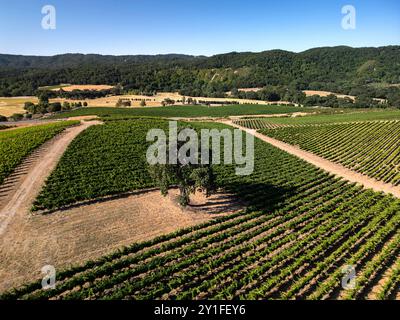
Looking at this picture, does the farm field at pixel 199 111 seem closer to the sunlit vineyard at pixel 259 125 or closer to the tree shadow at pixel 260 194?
the sunlit vineyard at pixel 259 125

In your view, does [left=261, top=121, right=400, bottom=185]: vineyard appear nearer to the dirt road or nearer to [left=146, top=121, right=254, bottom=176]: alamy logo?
[left=146, top=121, right=254, bottom=176]: alamy logo

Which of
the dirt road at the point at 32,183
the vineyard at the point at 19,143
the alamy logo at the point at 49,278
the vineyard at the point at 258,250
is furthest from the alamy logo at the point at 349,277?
the vineyard at the point at 19,143

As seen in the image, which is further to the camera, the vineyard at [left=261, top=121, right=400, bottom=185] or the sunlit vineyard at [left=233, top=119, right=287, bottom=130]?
the sunlit vineyard at [left=233, top=119, right=287, bottom=130]

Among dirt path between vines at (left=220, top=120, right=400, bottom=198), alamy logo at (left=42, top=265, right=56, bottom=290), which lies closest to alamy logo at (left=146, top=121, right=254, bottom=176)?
dirt path between vines at (left=220, top=120, right=400, bottom=198)

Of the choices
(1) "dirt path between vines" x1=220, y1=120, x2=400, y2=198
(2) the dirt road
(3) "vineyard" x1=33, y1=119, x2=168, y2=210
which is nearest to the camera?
(2) the dirt road

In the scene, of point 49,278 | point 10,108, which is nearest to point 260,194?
point 49,278

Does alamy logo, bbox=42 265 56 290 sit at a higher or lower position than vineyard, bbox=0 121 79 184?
lower

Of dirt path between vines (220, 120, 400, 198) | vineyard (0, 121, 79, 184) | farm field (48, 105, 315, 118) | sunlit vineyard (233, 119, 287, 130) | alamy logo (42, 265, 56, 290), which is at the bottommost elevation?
alamy logo (42, 265, 56, 290)

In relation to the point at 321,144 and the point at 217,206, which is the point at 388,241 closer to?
the point at 217,206

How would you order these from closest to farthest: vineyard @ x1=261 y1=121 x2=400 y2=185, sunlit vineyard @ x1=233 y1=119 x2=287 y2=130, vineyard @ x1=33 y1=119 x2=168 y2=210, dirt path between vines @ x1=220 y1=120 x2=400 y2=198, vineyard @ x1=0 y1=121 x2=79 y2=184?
vineyard @ x1=33 y1=119 x2=168 y2=210
dirt path between vines @ x1=220 y1=120 x2=400 y2=198
vineyard @ x1=0 y1=121 x2=79 y2=184
vineyard @ x1=261 y1=121 x2=400 y2=185
sunlit vineyard @ x1=233 y1=119 x2=287 y2=130
